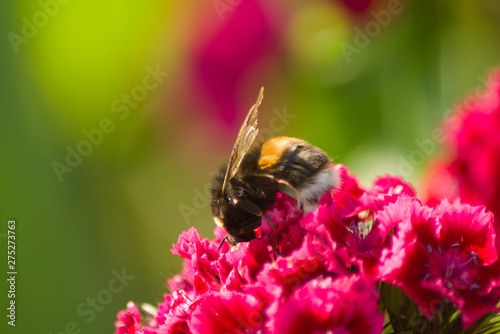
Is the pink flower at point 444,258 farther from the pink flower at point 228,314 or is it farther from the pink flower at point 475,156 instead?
the pink flower at point 475,156

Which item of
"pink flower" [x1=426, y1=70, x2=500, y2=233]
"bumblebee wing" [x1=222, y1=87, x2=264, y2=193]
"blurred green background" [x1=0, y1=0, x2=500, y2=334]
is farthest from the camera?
"blurred green background" [x1=0, y1=0, x2=500, y2=334]

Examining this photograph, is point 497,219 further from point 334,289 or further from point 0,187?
point 0,187

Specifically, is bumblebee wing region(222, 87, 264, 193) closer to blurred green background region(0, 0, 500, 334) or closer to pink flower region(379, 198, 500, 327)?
pink flower region(379, 198, 500, 327)

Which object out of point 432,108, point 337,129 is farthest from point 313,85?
point 432,108

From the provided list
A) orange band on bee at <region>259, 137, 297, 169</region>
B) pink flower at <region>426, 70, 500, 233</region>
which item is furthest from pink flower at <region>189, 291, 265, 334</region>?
pink flower at <region>426, 70, 500, 233</region>

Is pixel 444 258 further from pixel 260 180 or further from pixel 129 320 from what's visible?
pixel 129 320

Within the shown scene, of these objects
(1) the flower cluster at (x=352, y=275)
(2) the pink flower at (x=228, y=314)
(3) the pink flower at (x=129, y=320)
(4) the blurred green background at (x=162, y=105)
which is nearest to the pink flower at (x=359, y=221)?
(1) the flower cluster at (x=352, y=275)
